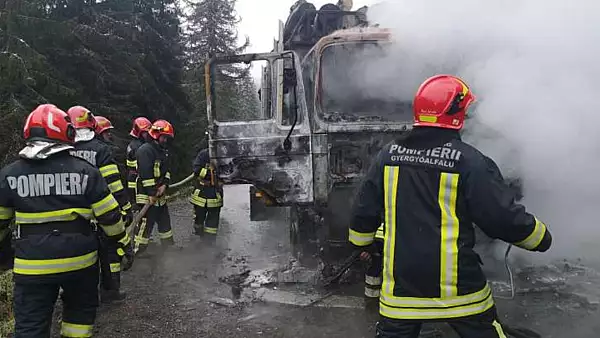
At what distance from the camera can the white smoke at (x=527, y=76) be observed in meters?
4.76

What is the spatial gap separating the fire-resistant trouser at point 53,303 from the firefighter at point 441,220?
203cm

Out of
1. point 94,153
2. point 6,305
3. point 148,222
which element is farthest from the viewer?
point 148,222

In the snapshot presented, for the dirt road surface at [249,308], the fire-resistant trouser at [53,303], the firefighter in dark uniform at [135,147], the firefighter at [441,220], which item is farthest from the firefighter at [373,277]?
the firefighter in dark uniform at [135,147]

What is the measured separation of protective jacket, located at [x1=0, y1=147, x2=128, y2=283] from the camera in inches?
129

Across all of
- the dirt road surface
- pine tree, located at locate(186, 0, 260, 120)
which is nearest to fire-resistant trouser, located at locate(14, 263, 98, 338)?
the dirt road surface

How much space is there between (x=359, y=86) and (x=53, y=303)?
133 inches

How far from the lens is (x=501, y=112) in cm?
482

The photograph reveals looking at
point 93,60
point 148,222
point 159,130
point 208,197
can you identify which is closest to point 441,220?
point 159,130

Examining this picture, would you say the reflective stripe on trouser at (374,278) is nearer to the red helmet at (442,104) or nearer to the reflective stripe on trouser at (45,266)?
the red helmet at (442,104)

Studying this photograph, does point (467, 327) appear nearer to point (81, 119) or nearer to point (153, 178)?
point (81, 119)

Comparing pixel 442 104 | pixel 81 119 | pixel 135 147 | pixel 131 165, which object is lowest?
pixel 131 165

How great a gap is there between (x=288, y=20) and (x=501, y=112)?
309 cm

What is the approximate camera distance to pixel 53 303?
3475 mm

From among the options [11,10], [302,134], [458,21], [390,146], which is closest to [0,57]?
[11,10]
